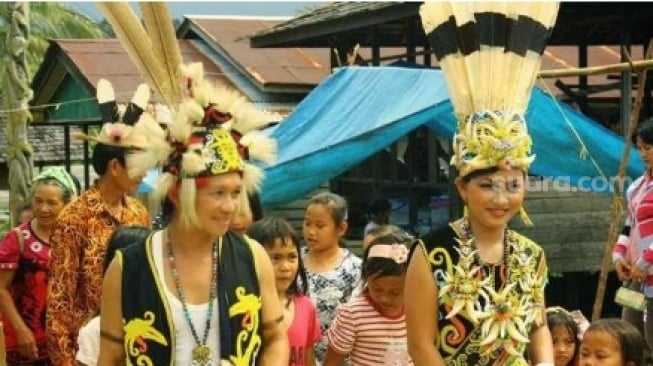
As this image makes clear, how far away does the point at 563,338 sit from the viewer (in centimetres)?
618

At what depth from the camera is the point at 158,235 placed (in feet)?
13.7

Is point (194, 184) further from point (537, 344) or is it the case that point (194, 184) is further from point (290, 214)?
point (290, 214)

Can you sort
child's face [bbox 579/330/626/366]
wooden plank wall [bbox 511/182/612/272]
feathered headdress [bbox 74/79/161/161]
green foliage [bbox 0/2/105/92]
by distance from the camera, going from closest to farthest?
1. feathered headdress [bbox 74/79/161/161]
2. child's face [bbox 579/330/626/366]
3. wooden plank wall [bbox 511/182/612/272]
4. green foliage [bbox 0/2/105/92]

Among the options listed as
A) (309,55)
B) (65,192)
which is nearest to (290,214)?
(309,55)

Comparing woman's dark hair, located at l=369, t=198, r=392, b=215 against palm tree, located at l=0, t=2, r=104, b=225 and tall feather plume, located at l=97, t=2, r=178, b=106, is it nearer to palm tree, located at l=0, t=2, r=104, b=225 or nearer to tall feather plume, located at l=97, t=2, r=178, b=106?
palm tree, located at l=0, t=2, r=104, b=225

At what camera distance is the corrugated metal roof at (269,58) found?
18359 mm

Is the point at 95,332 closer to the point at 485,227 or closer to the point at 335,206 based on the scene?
the point at 485,227

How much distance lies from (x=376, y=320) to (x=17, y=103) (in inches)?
352

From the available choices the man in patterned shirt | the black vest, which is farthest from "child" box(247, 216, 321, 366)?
the black vest

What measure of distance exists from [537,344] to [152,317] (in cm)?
135

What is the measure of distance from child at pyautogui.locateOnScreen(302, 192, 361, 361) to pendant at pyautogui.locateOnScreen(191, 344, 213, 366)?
88.2 inches

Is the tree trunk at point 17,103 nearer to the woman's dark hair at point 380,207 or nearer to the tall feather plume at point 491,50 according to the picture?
the woman's dark hair at point 380,207

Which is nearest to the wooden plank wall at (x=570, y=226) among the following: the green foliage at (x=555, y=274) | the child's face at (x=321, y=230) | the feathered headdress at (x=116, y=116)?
the green foliage at (x=555, y=274)

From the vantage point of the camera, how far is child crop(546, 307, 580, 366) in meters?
6.18
